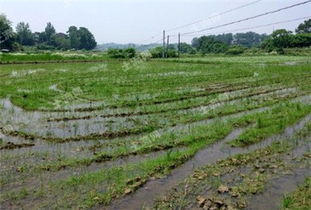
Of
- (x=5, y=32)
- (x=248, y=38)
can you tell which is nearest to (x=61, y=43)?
(x=5, y=32)

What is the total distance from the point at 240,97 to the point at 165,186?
1069 centimetres

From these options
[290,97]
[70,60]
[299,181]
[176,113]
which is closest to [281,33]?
[70,60]

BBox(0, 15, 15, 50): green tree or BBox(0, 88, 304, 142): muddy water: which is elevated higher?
BBox(0, 15, 15, 50): green tree

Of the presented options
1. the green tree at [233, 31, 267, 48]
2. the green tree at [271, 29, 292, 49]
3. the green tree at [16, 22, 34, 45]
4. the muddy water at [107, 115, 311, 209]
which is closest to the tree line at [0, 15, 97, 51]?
the green tree at [16, 22, 34, 45]

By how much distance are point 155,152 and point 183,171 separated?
1.37m

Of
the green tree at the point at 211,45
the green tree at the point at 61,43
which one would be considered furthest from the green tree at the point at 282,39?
the green tree at the point at 61,43

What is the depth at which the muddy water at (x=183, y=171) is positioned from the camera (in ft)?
18.8

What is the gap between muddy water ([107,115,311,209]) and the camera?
18.8ft

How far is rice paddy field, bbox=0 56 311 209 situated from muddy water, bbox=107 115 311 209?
0.02m

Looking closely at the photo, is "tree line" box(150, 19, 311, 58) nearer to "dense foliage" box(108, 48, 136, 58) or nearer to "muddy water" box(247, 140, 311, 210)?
"dense foliage" box(108, 48, 136, 58)

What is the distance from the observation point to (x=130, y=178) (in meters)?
6.53

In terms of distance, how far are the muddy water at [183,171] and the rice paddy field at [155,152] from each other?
0.06 ft

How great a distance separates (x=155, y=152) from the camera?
8.27 meters

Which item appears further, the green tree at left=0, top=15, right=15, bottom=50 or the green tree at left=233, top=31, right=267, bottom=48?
the green tree at left=233, top=31, right=267, bottom=48
